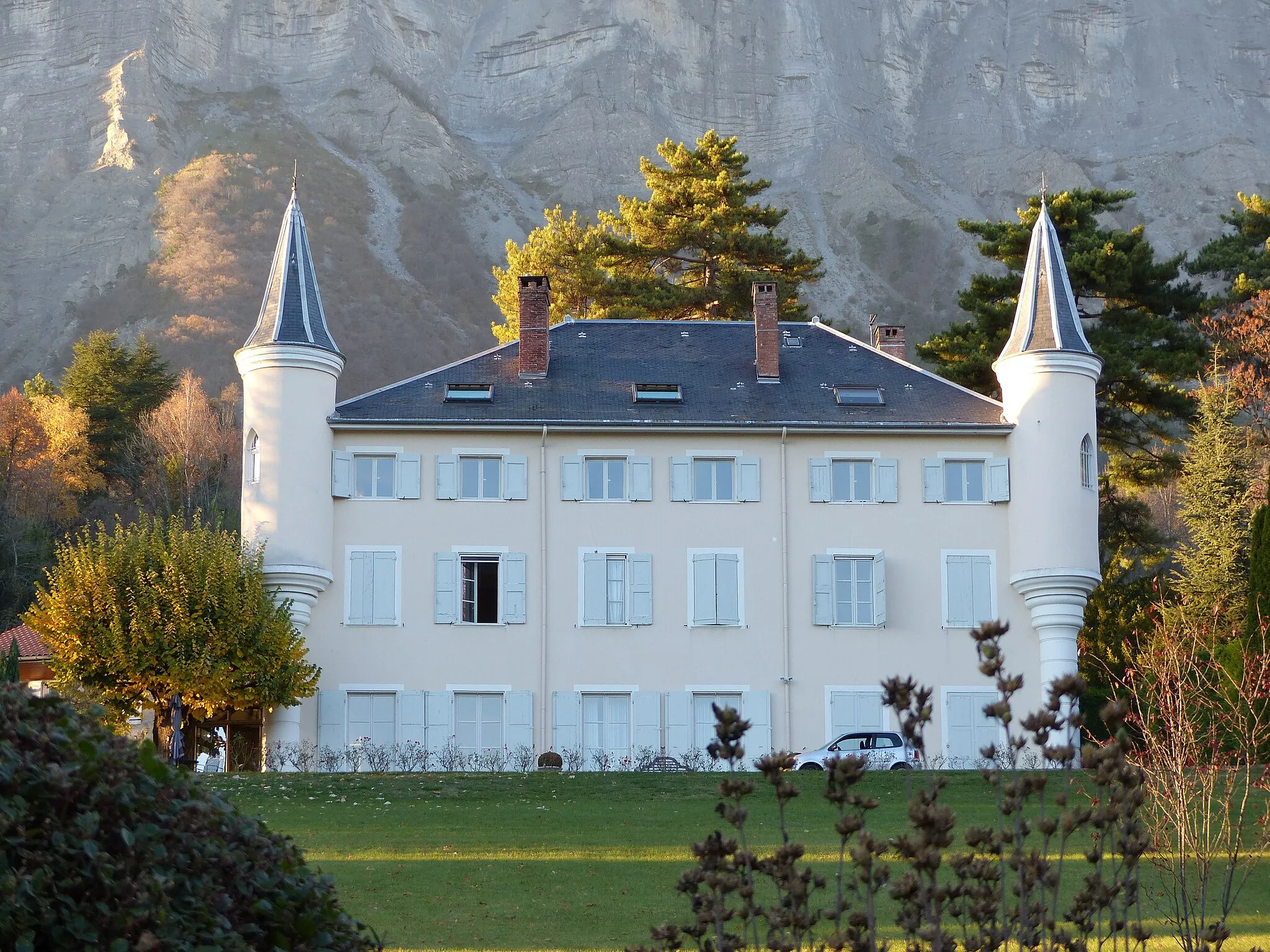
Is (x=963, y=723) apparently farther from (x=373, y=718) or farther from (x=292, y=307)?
(x=292, y=307)

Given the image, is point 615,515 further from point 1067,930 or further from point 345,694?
point 1067,930

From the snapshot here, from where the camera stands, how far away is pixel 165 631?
105ft

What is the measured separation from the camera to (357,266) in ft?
376

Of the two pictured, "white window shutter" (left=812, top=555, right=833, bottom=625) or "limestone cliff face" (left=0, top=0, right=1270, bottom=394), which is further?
"limestone cliff face" (left=0, top=0, right=1270, bottom=394)

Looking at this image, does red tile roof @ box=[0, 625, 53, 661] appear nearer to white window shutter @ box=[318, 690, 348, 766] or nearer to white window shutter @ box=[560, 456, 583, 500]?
white window shutter @ box=[318, 690, 348, 766]

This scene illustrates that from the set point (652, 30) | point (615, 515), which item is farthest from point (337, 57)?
point (615, 515)

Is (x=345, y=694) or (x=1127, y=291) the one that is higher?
(x=1127, y=291)

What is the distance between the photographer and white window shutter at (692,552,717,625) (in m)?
35.4

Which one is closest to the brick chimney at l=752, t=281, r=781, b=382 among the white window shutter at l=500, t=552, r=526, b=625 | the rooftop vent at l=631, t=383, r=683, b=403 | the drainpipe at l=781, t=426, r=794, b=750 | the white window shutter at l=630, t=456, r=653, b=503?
the rooftop vent at l=631, t=383, r=683, b=403

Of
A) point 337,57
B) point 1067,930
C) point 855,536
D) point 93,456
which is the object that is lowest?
point 1067,930

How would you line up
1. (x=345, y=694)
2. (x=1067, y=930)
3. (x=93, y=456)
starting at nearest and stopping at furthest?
(x=1067, y=930) → (x=345, y=694) → (x=93, y=456)

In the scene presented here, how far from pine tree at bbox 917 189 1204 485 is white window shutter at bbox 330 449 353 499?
17.2 meters

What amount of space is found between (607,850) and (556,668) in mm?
15337

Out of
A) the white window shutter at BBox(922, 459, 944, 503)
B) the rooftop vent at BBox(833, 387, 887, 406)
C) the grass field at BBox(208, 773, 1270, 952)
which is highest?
the rooftop vent at BBox(833, 387, 887, 406)
